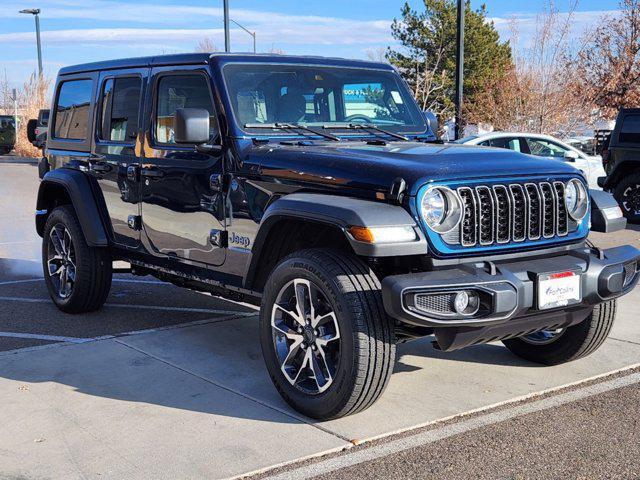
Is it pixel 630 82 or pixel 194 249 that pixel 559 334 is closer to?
pixel 194 249

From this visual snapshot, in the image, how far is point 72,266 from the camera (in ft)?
23.2

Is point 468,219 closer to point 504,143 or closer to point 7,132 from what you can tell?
point 504,143

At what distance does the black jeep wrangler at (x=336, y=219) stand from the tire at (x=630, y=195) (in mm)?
8496

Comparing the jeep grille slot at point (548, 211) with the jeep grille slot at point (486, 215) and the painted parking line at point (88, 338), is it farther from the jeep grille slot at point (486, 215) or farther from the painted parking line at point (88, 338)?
the painted parking line at point (88, 338)

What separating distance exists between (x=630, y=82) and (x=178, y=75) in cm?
2658

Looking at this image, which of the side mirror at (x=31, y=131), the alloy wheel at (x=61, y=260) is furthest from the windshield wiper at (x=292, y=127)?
the side mirror at (x=31, y=131)

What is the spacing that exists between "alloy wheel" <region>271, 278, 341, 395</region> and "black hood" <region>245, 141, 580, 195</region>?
62 cm

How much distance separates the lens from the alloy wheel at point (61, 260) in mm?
7090

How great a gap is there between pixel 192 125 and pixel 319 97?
3.55ft

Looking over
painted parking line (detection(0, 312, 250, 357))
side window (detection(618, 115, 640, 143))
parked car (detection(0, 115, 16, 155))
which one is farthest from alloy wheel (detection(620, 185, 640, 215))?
parked car (detection(0, 115, 16, 155))

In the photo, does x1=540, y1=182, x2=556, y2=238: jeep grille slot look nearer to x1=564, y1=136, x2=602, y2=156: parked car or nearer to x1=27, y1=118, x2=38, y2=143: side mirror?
x1=27, y1=118, x2=38, y2=143: side mirror

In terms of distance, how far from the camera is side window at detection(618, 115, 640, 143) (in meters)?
13.7

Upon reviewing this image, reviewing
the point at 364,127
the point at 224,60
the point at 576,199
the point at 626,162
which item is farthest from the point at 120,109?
the point at 626,162

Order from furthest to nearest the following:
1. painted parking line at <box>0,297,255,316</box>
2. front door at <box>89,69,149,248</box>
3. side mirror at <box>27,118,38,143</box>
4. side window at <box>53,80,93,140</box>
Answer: side mirror at <box>27,118,38,143</box>
painted parking line at <box>0,297,255,316</box>
side window at <box>53,80,93,140</box>
front door at <box>89,69,149,248</box>
